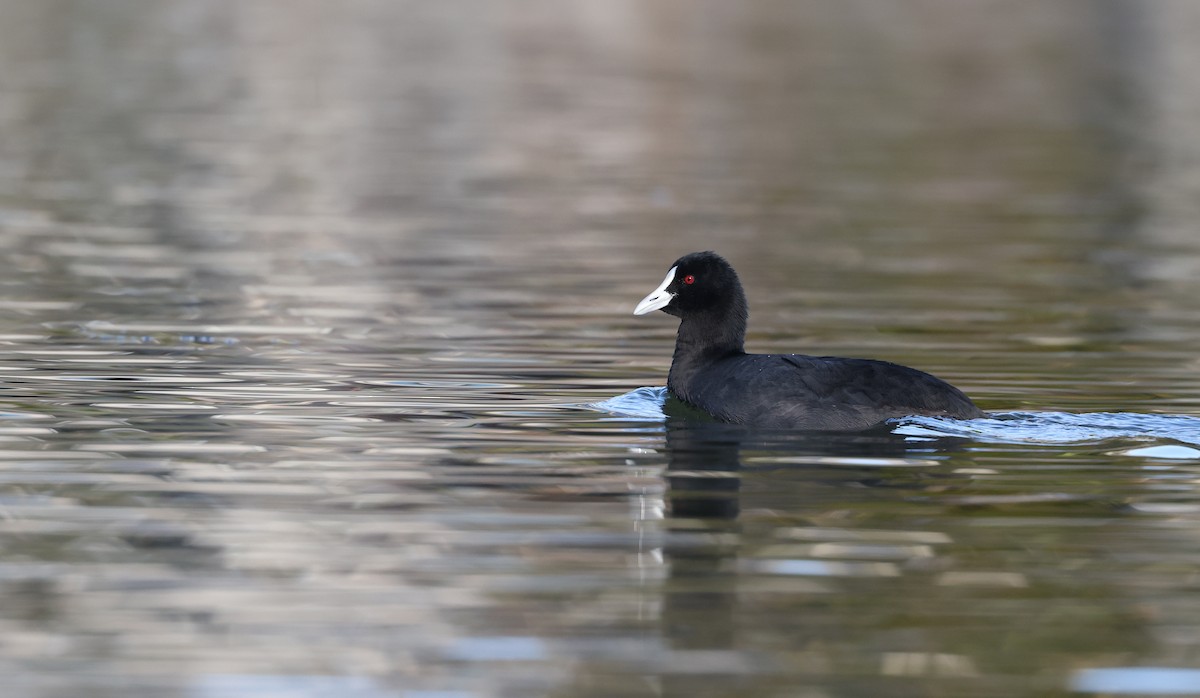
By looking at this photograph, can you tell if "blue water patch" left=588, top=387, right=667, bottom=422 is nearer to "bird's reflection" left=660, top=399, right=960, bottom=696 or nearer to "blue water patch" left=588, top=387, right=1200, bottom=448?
"bird's reflection" left=660, top=399, right=960, bottom=696

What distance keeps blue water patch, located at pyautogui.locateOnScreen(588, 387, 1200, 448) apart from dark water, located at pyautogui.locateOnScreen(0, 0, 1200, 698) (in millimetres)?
35

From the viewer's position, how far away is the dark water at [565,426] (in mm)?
7582

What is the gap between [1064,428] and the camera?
1160 centimetres

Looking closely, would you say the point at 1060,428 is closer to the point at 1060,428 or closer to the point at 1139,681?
the point at 1060,428

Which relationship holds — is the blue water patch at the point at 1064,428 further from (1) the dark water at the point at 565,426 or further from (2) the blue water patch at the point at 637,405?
(2) the blue water patch at the point at 637,405

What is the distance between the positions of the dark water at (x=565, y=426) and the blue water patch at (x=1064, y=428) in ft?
0.12

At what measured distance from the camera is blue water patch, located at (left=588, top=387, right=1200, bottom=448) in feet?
37.4

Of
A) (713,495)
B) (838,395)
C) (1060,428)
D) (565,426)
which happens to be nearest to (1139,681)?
(713,495)

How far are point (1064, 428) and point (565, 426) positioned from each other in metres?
2.96

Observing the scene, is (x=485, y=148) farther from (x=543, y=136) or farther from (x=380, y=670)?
(x=380, y=670)

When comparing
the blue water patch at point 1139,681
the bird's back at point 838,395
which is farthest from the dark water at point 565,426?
the bird's back at point 838,395

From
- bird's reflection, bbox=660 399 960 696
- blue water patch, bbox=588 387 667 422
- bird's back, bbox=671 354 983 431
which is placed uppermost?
bird's back, bbox=671 354 983 431

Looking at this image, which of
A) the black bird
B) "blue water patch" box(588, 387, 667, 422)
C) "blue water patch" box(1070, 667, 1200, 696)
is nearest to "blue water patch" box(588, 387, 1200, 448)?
the black bird

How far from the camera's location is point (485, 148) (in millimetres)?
35438
